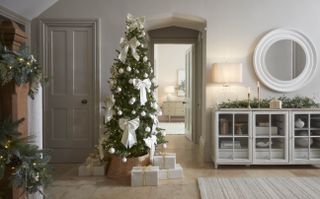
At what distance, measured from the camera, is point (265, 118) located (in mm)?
4977

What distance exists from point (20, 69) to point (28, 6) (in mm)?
3105

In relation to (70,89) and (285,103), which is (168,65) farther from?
(285,103)

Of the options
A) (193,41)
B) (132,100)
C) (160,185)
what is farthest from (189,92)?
(160,185)

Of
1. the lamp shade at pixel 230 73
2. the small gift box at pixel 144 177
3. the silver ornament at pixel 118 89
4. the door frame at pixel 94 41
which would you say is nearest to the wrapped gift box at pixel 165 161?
the small gift box at pixel 144 177

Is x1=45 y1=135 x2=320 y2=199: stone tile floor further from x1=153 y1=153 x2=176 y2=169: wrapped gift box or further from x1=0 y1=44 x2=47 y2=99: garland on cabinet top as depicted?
x1=0 y1=44 x2=47 y2=99: garland on cabinet top

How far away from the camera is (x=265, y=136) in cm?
493

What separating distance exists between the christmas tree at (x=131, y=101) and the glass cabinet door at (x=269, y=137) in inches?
62.8

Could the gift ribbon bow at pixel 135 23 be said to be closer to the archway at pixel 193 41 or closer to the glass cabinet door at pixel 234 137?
the archway at pixel 193 41

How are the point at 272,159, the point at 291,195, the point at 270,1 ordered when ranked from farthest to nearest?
the point at 270,1 < the point at 272,159 < the point at 291,195

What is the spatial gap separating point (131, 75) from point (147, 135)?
0.84 meters

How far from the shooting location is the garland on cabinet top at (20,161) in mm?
2137

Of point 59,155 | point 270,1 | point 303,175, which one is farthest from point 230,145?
point 59,155

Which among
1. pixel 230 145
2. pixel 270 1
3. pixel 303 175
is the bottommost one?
pixel 303 175

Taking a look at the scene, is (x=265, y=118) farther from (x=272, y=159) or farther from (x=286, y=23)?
(x=286, y=23)
